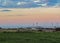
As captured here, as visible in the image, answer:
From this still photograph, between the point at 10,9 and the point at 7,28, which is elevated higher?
the point at 10,9

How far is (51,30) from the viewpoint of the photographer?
19.7 feet

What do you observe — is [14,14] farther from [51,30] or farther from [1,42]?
[1,42]

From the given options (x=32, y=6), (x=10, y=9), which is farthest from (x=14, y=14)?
(x=32, y=6)

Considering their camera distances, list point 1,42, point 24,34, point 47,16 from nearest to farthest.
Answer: point 1,42
point 24,34
point 47,16

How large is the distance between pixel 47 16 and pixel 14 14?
106 centimetres

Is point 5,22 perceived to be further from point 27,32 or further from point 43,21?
point 43,21

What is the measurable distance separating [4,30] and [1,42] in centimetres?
139

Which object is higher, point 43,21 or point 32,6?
point 32,6

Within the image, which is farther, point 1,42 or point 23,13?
point 23,13

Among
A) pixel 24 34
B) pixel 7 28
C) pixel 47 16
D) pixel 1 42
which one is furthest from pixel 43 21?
pixel 1 42

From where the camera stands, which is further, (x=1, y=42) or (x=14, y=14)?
(x=14, y=14)

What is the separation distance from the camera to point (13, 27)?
19.8 feet

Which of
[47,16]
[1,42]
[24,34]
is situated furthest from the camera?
[47,16]

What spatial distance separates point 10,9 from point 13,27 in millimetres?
561
